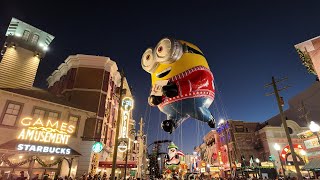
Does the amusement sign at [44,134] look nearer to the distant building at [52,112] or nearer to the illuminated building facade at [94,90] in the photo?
the distant building at [52,112]

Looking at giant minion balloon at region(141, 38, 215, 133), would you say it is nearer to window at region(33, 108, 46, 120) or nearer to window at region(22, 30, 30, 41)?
window at region(33, 108, 46, 120)

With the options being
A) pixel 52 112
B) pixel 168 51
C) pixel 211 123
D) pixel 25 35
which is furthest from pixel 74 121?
pixel 168 51

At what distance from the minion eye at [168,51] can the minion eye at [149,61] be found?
0.54 m

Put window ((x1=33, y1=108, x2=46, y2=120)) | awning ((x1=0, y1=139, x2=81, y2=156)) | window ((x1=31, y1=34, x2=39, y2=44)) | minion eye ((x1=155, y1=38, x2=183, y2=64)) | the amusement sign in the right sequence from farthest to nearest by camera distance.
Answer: window ((x1=31, y1=34, x2=39, y2=44))
window ((x1=33, y1=108, x2=46, y2=120))
the amusement sign
awning ((x1=0, y1=139, x2=81, y2=156))
minion eye ((x1=155, y1=38, x2=183, y2=64))

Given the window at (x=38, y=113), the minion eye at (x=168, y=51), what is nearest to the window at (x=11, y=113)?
the window at (x=38, y=113)

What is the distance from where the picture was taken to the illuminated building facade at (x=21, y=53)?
21.4 m

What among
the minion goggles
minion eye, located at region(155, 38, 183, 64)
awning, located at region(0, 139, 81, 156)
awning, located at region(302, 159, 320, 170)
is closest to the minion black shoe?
the minion goggles

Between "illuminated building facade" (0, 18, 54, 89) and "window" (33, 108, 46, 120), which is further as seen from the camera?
"illuminated building facade" (0, 18, 54, 89)

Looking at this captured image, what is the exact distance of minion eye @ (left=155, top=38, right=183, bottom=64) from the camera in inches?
344

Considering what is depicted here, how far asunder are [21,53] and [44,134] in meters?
10.7

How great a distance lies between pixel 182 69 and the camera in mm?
9227

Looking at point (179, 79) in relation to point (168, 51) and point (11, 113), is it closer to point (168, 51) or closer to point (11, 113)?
point (168, 51)

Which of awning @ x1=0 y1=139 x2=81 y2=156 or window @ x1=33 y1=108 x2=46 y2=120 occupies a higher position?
window @ x1=33 y1=108 x2=46 y2=120

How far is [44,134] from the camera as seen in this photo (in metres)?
18.6
